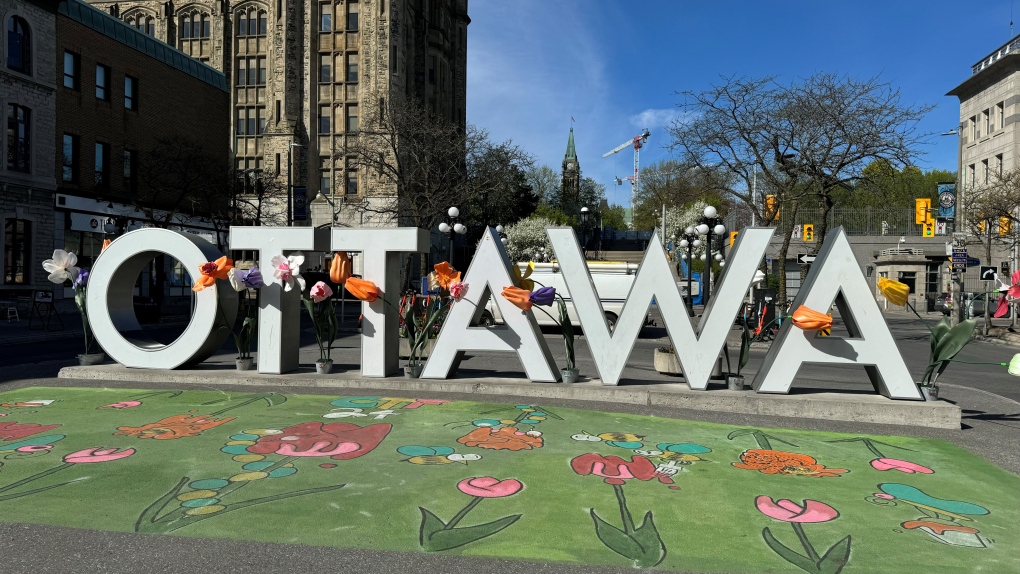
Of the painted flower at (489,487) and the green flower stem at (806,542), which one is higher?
the painted flower at (489,487)

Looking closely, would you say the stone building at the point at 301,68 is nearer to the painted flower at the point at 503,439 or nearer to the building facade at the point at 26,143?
the building facade at the point at 26,143

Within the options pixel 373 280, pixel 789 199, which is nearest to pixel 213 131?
pixel 789 199

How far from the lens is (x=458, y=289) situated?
10234mm

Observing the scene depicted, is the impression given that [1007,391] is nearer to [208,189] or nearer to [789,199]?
[789,199]

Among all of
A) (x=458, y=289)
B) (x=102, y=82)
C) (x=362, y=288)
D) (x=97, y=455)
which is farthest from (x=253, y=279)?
(x=102, y=82)

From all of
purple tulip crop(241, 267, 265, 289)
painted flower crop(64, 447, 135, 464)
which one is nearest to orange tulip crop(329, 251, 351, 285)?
purple tulip crop(241, 267, 265, 289)

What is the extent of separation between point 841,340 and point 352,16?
51824mm

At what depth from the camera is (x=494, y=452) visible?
6.70 m

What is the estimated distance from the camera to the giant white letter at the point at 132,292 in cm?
1089

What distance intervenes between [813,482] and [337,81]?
2099 inches

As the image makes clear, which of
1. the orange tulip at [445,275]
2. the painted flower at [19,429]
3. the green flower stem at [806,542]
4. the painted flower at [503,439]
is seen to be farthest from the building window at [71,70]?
the green flower stem at [806,542]

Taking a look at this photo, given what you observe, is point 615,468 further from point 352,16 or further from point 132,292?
Answer: point 352,16

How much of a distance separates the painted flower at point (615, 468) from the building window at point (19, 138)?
102 ft

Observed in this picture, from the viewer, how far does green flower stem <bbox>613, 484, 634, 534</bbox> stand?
4746 millimetres
